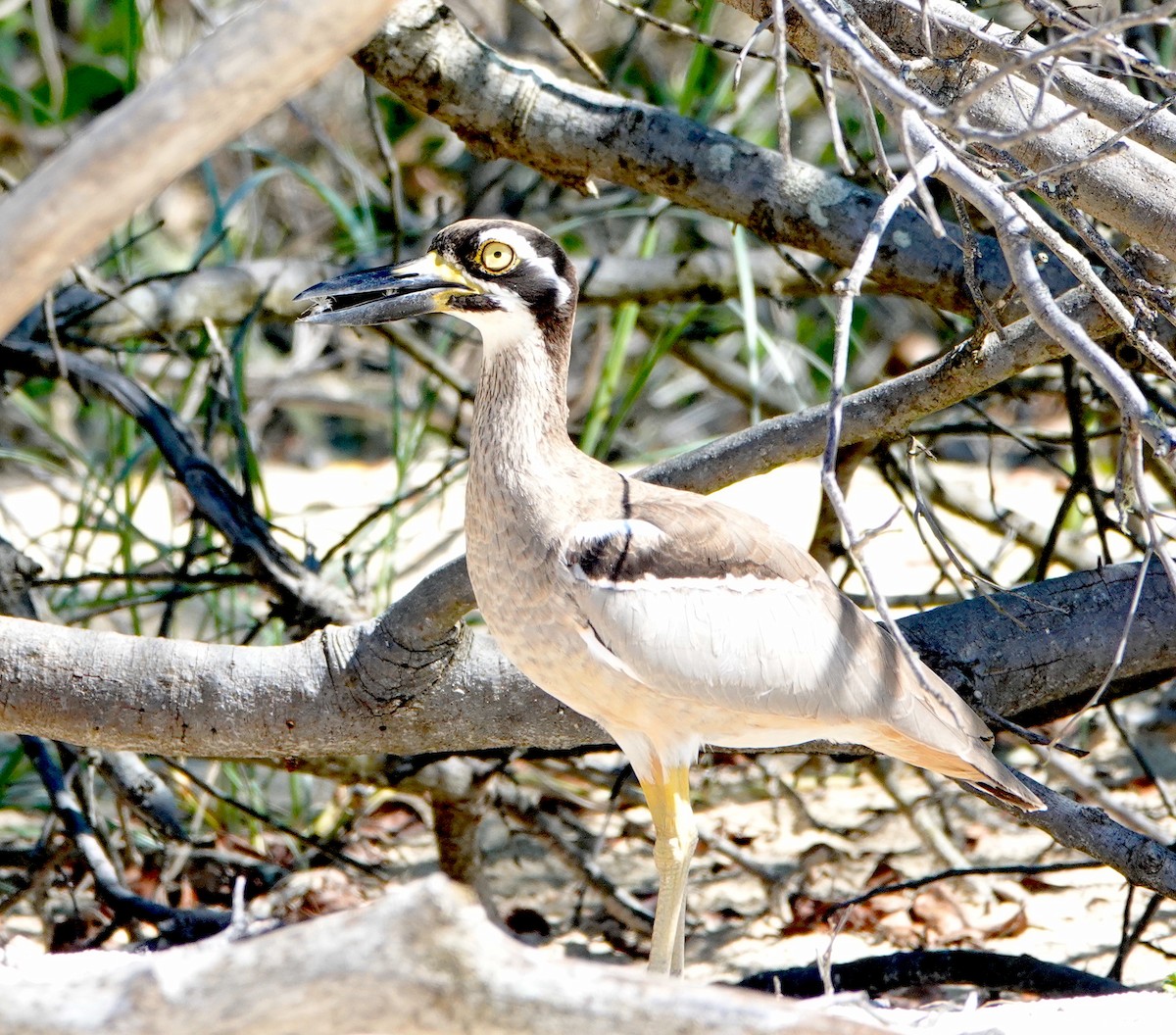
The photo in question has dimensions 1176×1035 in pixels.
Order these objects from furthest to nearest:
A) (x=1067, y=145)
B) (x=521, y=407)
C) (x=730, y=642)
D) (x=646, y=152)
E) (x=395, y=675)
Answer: (x=646, y=152) < (x=521, y=407) < (x=395, y=675) < (x=730, y=642) < (x=1067, y=145)

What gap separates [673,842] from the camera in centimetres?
292

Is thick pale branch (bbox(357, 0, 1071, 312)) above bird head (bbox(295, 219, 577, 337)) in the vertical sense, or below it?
above

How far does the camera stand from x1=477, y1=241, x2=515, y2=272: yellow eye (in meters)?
3.03

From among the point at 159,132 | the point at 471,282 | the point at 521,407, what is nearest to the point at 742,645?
the point at 521,407

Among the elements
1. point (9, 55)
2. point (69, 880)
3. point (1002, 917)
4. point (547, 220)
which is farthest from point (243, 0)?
point (1002, 917)

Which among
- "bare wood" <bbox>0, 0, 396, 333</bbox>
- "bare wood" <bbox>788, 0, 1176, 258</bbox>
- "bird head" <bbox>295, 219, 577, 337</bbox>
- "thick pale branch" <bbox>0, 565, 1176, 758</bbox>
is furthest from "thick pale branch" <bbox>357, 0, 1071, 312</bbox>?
"bare wood" <bbox>0, 0, 396, 333</bbox>

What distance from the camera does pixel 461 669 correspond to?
10.1 feet

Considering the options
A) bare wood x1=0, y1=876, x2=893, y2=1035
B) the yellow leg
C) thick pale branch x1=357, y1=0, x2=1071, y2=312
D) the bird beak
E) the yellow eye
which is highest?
thick pale branch x1=357, y1=0, x2=1071, y2=312

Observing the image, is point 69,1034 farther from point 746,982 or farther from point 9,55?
point 9,55

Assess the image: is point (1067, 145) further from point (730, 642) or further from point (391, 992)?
point (391, 992)

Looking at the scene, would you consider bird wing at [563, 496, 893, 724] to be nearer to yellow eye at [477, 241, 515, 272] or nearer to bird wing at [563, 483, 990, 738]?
bird wing at [563, 483, 990, 738]

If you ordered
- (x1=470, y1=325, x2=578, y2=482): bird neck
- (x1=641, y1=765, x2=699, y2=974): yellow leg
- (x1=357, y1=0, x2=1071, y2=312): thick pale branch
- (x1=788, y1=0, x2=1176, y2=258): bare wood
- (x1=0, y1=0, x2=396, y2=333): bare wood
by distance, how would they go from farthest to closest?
(x1=357, y1=0, x2=1071, y2=312): thick pale branch
(x1=470, y1=325, x2=578, y2=482): bird neck
(x1=641, y1=765, x2=699, y2=974): yellow leg
(x1=788, y1=0, x2=1176, y2=258): bare wood
(x1=0, y1=0, x2=396, y2=333): bare wood

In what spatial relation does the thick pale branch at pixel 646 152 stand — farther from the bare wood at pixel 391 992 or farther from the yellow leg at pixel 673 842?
the bare wood at pixel 391 992

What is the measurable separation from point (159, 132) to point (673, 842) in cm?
193
